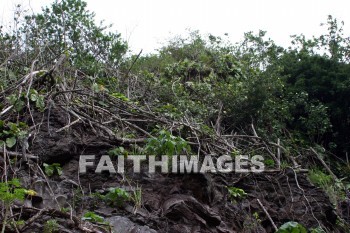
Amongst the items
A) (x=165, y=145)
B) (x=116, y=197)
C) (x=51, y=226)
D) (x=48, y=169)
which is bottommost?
(x=51, y=226)

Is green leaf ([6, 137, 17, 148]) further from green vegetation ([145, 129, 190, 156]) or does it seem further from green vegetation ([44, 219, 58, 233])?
green vegetation ([145, 129, 190, 156])

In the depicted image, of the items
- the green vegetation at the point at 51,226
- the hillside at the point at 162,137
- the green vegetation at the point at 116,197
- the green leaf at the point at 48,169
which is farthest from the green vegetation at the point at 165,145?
the green vegetation at the point at 51,226

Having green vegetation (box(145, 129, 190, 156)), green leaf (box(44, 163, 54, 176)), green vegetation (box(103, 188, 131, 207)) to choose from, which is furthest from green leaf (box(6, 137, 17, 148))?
green vegetation (box(145, 129, 190, 156))

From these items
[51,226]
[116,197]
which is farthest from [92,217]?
[116,197]

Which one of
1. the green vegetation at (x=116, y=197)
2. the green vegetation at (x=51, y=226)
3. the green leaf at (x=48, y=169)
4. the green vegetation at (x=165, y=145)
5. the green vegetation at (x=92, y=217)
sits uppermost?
the green vegetation at (x=165, y=145)

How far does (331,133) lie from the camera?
28.4 ft

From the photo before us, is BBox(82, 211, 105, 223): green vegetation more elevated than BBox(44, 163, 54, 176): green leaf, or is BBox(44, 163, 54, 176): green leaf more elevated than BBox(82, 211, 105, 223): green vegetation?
BBox(44, 163, 54, 176): green leaf

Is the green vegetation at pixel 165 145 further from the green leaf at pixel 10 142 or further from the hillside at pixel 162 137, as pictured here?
the green leaf at pixel 10 142

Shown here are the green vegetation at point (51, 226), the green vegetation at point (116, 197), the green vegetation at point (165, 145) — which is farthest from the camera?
the green vegetation at point (165, 145)

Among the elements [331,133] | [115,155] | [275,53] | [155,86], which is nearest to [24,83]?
[115,155]

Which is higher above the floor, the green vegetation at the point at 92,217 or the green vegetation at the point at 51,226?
the green vegetation at the point at 92,217

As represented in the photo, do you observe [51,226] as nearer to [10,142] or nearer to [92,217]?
[92,217]

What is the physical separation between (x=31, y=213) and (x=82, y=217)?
41cm

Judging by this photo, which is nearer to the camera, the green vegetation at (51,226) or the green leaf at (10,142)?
the green vegetation at (51,226)
